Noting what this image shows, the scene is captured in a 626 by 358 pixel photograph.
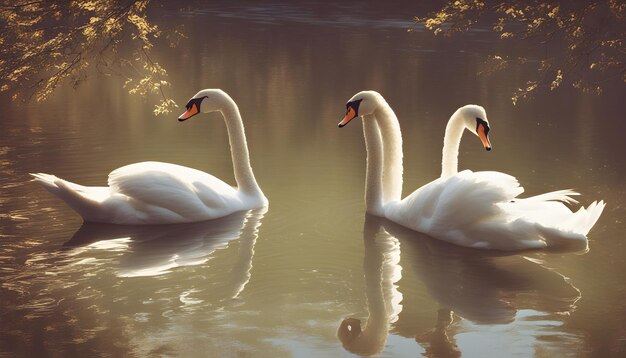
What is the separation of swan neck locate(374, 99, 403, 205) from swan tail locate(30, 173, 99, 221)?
357 centimetres

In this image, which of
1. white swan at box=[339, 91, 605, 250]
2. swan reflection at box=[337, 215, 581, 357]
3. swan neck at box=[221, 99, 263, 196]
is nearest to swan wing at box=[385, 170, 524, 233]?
white swan at box=[339, 91, 605, 250]

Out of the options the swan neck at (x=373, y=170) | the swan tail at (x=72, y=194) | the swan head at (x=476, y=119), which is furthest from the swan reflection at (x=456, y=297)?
the swan tail at (x=72, y=194)

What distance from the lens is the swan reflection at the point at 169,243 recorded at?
952cm

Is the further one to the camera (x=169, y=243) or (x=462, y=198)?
(x=169, y=243)

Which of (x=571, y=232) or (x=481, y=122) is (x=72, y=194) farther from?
(x=571, y=232)

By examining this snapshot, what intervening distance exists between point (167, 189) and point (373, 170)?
2667 mm

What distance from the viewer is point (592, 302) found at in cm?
880

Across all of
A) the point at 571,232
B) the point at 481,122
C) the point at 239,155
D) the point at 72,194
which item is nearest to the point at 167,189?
the point at 72,194

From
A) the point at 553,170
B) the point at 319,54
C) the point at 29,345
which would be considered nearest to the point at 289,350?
the point at 29,345

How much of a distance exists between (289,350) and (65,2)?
30.0 feet

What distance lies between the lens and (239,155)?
1247 centimetres

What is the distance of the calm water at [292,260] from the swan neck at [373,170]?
295 millimetres

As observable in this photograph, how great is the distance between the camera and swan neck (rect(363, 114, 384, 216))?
12164 millimetres

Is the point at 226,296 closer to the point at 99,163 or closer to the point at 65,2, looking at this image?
the point at 99,163
